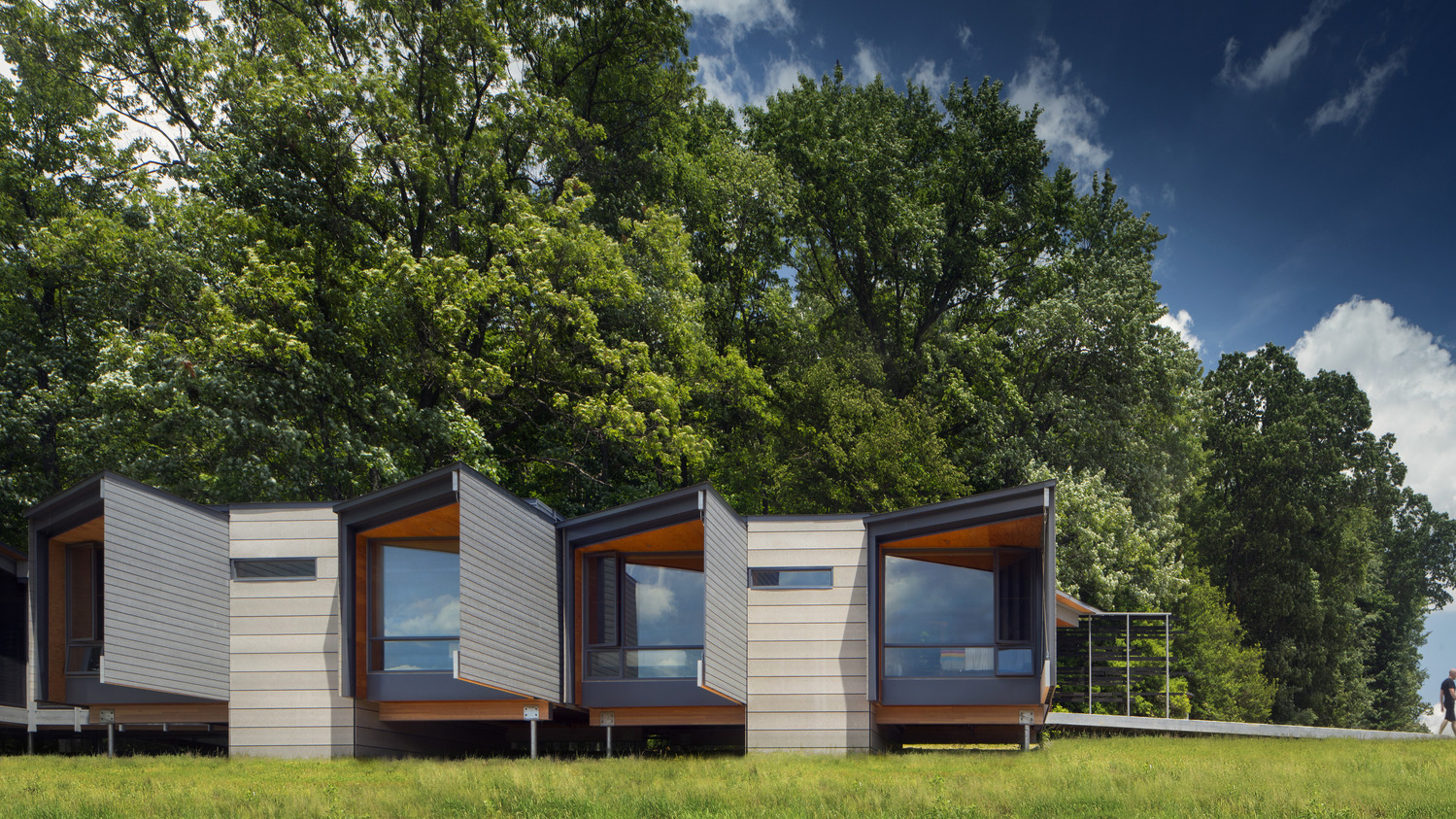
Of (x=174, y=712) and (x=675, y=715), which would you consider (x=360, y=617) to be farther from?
(x=675, y=715)

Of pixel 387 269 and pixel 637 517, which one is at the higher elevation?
pixel 387 269

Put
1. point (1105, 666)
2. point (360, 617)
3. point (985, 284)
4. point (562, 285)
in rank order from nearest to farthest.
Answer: point (360, 617) < point (562, 285) < point (1105, 666) < point (985, 284)

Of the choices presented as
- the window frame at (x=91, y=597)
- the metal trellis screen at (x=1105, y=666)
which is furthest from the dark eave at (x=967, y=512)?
the window frame at (x=91, y=597)

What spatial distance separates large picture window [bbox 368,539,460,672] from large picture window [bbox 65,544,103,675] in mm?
4973

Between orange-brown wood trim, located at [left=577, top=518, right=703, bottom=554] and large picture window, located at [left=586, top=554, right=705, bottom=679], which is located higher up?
orange-brown wood trim, located at [left=577, top=518, right=703, bottom=554]

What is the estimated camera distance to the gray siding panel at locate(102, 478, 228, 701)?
13.7m

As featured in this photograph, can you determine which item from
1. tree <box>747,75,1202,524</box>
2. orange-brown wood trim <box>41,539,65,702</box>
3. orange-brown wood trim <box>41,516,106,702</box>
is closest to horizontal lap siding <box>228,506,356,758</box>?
orange-brown wood trim <box>41,516,106,702</box>

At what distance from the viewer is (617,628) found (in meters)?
15.8

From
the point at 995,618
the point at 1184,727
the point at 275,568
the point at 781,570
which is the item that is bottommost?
the point at 1184,727

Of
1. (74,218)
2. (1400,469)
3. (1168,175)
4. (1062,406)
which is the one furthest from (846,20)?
(1400,469)

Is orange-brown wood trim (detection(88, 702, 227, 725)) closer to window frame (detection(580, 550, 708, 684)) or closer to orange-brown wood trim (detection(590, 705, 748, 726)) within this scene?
window frame (detection(580, 550, 708, 684))

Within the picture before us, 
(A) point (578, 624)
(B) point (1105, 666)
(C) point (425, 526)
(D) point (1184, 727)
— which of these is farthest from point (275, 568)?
(B) point (1105, 666)

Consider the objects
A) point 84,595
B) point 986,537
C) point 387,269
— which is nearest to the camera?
point 986,537

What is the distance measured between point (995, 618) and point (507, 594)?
743cm
